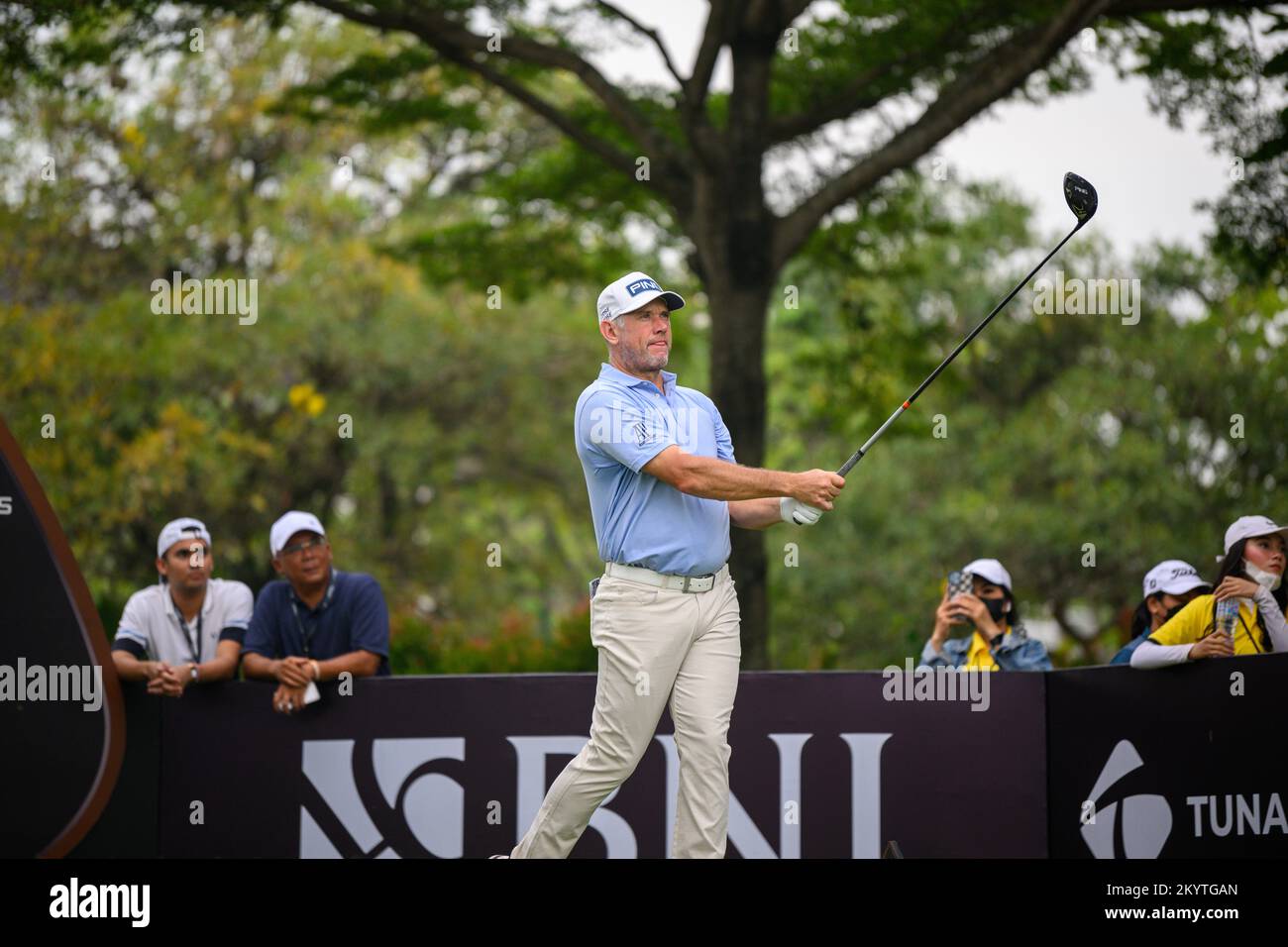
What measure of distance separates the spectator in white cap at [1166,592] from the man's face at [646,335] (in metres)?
2.68

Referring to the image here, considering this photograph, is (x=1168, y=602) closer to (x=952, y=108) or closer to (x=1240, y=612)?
(x=1240, y=612)

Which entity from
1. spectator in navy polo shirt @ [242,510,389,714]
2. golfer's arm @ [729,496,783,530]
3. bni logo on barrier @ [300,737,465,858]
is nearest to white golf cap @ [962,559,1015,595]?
golfer's arm @ [729,496,783,530]

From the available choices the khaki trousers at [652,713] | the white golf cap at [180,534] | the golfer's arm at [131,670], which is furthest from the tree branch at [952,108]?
the khaki trousers at [652,713]

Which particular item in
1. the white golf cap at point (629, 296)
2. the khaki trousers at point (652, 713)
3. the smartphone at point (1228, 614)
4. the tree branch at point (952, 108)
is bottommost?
the khaki trousers at point (652, 713)

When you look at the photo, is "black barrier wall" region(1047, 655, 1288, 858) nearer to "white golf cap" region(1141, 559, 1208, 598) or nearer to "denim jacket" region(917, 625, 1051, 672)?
"denim jacket" region(917, 625, 1051, 672)

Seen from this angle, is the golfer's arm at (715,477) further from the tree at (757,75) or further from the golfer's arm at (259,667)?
the tree at (757,75)

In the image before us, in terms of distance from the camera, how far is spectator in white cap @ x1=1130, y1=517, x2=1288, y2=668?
6.33 m

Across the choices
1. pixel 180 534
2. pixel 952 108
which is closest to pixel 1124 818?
pixel 180 534

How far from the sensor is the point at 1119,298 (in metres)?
21.7

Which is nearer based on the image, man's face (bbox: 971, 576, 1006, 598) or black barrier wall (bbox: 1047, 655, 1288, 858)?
black barrier wall (bbox: 1047, 655, 1288, 858)

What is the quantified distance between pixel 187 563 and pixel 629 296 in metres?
3.14

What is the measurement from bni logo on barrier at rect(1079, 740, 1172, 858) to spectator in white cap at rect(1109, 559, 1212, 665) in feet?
1.70

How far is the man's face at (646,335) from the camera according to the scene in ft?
18.8
